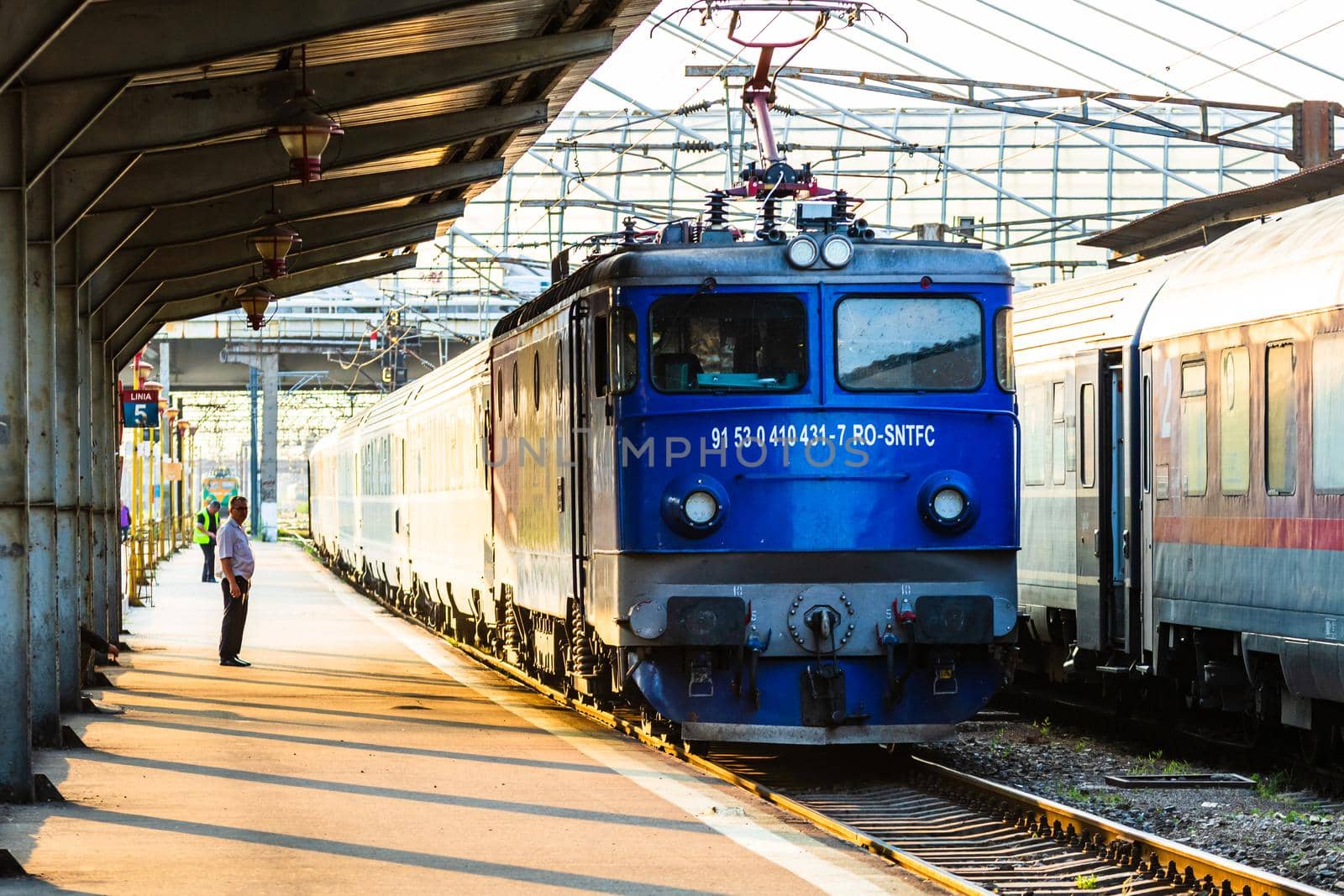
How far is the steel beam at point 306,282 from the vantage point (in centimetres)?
2359

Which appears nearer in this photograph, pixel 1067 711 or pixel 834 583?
pixel 834 583

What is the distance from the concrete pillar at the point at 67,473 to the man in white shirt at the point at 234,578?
4.63 meters

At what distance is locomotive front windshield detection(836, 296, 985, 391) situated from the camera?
12281 mm

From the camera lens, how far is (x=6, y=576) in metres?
10.7

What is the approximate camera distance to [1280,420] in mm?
12047

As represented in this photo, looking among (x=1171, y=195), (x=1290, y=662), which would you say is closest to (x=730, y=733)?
(x=1290, y=662)

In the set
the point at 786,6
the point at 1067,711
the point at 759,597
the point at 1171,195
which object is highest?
the point at 1171,195

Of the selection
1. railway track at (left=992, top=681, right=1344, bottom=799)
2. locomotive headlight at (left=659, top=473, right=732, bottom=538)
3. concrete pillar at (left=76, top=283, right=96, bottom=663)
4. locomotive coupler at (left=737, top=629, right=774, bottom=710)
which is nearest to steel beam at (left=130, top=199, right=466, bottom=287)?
concrete pillar at (left=76, top=283, right=96, bottom=663)

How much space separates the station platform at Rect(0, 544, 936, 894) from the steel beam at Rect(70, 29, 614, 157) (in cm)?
398

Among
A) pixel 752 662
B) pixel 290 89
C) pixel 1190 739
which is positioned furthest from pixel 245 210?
pixel 1190 739

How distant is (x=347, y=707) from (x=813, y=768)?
512 centimetres

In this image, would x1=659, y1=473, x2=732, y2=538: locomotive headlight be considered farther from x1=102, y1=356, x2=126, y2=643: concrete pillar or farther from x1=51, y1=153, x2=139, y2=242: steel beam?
x1=102, y1=356, x2=126, y2=643: concrete pillar

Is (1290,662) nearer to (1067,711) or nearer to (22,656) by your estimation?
(1067,711)

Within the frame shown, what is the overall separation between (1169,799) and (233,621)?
38.2 feet
